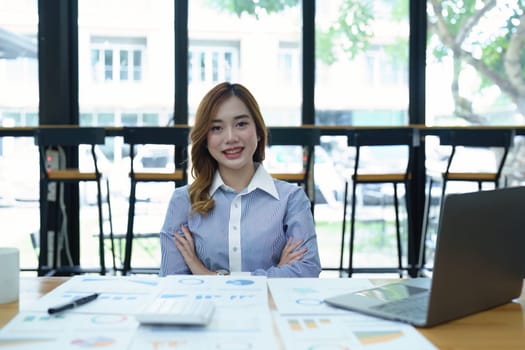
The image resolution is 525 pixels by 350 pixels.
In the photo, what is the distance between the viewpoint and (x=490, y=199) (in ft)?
3.78

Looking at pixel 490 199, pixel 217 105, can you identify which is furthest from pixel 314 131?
pixel 490 199

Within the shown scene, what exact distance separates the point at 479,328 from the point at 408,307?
0.13 meters

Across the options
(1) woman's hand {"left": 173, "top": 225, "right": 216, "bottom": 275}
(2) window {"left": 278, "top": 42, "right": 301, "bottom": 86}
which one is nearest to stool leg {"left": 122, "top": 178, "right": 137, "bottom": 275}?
(2) window {"left": 278, "top": 42, "right": 301, "bottom": 86}

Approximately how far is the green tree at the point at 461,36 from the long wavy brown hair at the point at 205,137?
326 centimetres

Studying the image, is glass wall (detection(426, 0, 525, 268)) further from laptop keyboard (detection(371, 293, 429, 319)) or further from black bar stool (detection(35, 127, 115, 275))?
laptop keyboard (detection(371, 293, 429, 319))

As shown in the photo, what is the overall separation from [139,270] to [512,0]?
139 inches

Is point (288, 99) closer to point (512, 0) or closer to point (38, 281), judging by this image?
point (512, 0)

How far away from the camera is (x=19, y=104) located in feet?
16.3

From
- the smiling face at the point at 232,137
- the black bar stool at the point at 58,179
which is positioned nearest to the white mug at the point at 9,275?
the smiling face at the point at 232,137

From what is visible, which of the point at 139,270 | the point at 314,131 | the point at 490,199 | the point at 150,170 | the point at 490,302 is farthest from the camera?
the point at 139,270

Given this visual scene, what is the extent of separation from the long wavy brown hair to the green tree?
3.26 metres

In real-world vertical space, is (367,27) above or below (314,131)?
above

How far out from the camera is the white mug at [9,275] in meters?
1.29

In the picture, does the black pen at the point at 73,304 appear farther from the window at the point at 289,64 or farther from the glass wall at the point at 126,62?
the window at the point at 289,64
